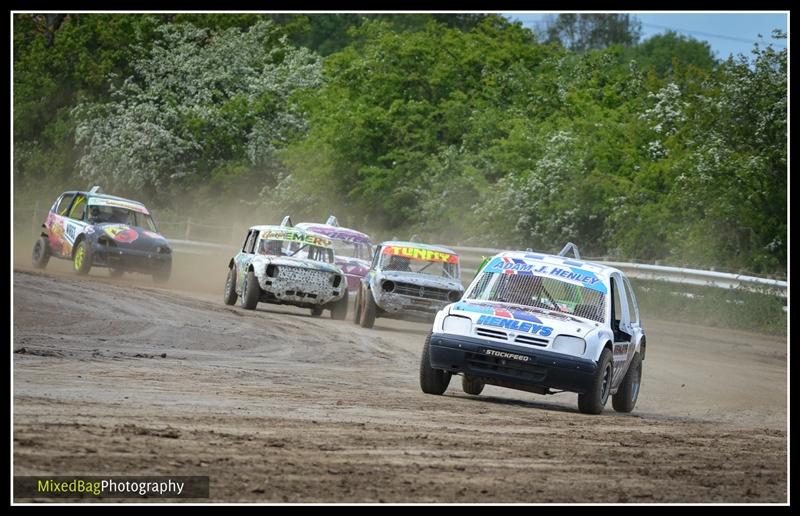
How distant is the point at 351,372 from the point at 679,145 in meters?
21.2

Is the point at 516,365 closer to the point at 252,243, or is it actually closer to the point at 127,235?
the point at 252,243

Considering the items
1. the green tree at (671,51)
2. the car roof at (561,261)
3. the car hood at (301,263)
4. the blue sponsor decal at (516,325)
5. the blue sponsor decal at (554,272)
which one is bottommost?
the car hood at (301,263)

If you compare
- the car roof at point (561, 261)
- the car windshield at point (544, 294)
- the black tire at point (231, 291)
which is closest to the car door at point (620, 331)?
the car roof at point (561, 261)

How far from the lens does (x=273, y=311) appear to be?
24.4 m

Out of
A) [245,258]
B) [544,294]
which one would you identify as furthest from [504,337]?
[245,258]

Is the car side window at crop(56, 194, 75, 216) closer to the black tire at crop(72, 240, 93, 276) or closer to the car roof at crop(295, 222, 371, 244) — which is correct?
the black tire at crop(72, 240, 93, 276)

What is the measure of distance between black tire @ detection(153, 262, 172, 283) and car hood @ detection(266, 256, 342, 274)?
5.71 metres

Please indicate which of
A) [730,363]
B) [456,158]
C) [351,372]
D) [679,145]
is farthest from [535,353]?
[456,158]

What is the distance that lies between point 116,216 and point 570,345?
17.5m

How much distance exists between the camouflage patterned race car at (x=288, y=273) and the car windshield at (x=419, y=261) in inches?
34.0

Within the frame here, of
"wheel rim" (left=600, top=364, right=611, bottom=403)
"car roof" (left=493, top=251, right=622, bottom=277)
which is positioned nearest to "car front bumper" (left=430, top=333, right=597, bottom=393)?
"wheel rim" (left=600, top=364, right=611, bottom=403)

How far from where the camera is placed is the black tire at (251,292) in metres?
23.5

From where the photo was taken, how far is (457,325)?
13.4 meters

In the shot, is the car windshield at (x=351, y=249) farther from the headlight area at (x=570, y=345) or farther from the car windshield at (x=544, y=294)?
the headlight area at (x=570, y=345)
